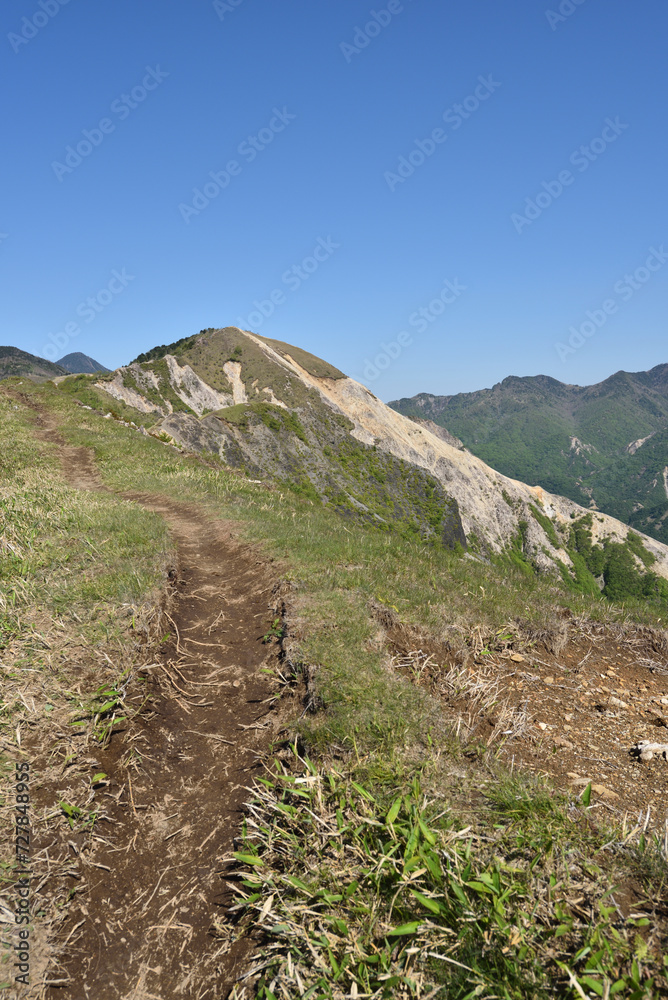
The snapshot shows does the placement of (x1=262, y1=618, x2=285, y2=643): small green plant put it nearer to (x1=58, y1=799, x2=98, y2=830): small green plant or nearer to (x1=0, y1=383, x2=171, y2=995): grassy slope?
(x1=0, y1=383, x2=171, y2=995): grassy slope

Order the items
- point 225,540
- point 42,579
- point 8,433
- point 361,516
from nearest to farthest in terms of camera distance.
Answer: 1. point 42,579
2. point 225,540
3. point 8,433
4. point 361,516

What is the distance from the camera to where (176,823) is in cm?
454

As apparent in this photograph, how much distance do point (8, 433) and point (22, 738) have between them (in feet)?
71.5

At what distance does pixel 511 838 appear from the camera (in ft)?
11.8

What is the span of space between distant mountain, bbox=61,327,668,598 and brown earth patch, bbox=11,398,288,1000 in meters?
25.1

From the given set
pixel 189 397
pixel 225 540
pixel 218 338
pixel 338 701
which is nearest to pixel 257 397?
pixel 189 397

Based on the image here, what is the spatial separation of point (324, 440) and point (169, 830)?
71.4 meters

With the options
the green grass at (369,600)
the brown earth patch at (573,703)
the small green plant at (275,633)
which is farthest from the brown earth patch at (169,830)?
the brown earth patch at (573,703)

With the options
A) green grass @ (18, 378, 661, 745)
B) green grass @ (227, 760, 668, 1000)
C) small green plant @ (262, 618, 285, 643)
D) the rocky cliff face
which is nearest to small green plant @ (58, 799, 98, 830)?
green grass @ (227, 760, 668, 1000)

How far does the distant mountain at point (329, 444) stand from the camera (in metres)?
59.6

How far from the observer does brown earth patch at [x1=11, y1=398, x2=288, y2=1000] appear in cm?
337

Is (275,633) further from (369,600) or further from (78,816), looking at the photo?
(78,816)

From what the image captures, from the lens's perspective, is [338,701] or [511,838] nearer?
[511,838]

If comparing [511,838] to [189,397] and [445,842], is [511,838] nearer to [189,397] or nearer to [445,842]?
[445,842]
